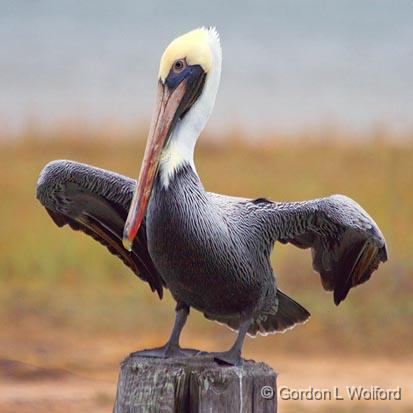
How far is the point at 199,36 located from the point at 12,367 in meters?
6.09

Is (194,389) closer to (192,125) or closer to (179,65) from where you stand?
(192,125)

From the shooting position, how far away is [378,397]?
4.67 m

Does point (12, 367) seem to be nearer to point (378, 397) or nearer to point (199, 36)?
point (378, 397)

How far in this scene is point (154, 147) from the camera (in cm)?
405

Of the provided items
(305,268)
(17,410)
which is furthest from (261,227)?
(305,268)

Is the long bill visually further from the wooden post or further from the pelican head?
the wooden post

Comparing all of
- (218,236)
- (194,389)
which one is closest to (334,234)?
(218,236)

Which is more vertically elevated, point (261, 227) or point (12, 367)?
point (12, 367)

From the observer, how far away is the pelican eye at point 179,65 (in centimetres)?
407

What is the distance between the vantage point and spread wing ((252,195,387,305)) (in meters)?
4.21

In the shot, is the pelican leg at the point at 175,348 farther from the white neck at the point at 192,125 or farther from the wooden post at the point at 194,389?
the white neck at the point at 192,125

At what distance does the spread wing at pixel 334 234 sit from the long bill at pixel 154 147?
0.42m

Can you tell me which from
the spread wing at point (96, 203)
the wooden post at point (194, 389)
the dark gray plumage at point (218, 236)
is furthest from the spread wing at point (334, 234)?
the wooden post at point (194, 389)

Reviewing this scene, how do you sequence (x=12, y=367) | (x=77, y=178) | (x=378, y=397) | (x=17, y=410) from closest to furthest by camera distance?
1. (x=77, y=178)
2. (x=378, y=397)
3. (x=17, y=410)
4. (x=12, y=367)
